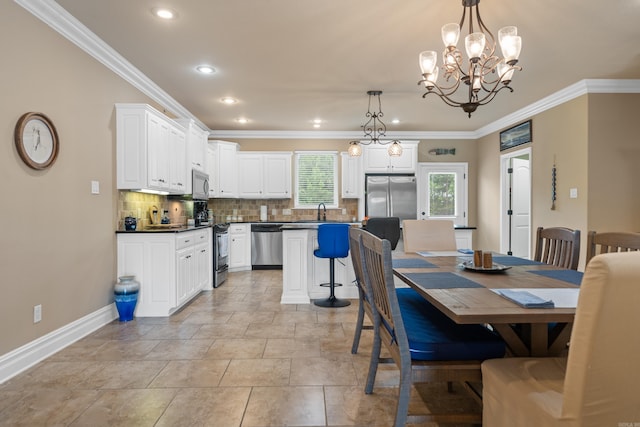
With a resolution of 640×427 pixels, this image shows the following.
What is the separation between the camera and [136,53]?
3.47 meters

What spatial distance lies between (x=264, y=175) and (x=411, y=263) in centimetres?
483

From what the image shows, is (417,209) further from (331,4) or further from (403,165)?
(331,4)

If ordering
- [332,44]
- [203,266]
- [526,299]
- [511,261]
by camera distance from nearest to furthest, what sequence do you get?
[526,299]
[511,261]
[332,44]
[203,266]

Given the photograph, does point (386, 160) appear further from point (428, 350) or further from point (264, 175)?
point (428, 350)

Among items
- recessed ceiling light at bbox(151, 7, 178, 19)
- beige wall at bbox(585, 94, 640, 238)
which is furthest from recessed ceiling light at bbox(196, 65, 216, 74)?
beige wall at bbox(585, 94, 640, 238)

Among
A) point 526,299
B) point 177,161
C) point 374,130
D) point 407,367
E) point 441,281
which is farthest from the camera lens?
point 374,130

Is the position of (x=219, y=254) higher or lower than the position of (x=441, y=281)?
lower

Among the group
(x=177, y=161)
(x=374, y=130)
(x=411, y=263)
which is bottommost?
(x=411, y=263)

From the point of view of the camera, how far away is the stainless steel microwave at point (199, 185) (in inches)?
197

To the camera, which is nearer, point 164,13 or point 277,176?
point 164,13

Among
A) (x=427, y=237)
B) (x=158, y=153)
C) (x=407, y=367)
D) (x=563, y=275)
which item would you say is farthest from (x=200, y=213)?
(x=563, y=275)

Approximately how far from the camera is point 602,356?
3.13 ft

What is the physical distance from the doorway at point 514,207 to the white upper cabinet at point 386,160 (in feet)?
5.16

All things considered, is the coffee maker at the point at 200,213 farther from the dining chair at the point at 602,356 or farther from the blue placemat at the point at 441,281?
the dining chair at the point at 602,356
